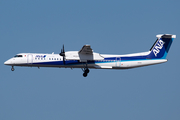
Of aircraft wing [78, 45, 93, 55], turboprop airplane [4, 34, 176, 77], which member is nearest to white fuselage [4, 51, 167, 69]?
turboprop airplane [4, 34, 176, 77]

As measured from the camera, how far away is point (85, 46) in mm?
30875

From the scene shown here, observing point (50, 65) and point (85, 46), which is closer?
point (85, 46)

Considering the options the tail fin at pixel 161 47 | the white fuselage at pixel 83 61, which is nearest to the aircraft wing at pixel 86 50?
the white fuselage at pixel 83 61

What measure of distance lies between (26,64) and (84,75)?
253 inches

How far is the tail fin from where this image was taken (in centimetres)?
3453

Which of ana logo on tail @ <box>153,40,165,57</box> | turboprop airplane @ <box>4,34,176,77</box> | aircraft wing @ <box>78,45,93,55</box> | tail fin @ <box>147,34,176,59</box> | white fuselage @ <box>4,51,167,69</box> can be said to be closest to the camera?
aircraft wing @ <box>78,45,93,55</box>

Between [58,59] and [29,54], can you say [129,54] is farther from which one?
[29,54]

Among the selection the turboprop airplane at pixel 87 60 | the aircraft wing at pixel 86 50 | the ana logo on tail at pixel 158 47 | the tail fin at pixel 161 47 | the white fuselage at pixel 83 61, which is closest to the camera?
the aircraft wing at pixel 86 50

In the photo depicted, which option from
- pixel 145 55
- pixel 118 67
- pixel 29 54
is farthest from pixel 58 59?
pixel 145 55

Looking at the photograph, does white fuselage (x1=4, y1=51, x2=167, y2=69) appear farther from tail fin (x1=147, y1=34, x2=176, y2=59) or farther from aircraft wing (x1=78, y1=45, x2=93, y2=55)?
tail fin (x1=147, y1=34, x2=176, y2=59)

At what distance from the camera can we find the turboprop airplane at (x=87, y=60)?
32.7 metres

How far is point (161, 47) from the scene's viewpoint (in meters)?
34.8

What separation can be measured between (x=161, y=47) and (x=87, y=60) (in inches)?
340

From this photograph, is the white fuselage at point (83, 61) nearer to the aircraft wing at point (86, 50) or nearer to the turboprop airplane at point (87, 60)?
the turboprop airplane at point (87, 60)
